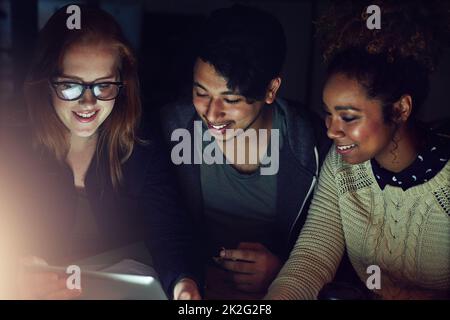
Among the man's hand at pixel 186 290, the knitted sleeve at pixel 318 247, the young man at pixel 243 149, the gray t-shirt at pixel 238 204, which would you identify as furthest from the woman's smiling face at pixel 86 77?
the knitted sleeve at pixel 318 247

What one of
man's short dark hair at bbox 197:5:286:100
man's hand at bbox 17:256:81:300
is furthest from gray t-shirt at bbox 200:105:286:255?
man's hand at bbox 17:256:81:300

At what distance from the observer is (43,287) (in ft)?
3.75

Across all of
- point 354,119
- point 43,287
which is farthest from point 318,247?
point 43,287

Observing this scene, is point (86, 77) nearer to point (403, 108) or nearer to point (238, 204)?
point (238, 204)

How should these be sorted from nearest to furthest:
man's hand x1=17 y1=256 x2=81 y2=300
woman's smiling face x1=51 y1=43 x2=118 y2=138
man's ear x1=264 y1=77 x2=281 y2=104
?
man's hand x1=17 y1=256 x2=81 y2=300 → woman's smiling face x1=51 y1=43 x2=118 y2=138 → man's ear x1=264 y1=77 x2=281 y2=104

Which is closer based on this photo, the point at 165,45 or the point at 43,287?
the point at 43,287

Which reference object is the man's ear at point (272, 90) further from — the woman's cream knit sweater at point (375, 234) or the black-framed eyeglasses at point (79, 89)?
the black-framed eyeglasses at point (79, 89)

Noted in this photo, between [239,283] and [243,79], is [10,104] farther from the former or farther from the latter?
[239,283]

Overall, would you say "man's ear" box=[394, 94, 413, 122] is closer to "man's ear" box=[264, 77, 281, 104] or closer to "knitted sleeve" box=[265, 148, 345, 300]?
"knitted sleeve" box=[265, 148, 345, 300]

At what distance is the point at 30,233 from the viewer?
1286 mm

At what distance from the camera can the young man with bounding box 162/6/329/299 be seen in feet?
4.19

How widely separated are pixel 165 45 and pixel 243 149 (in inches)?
12.7

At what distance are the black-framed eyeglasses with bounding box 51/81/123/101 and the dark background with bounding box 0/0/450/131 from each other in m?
0.10

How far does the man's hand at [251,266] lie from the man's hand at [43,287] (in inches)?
13.8
